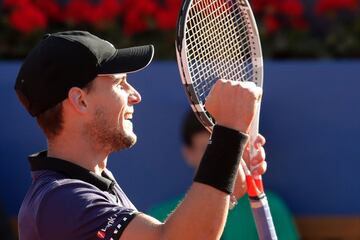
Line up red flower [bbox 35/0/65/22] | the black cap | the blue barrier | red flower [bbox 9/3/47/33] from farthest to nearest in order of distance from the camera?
red flower [bbox 35/0/65/22]
red flower [bbox 9/3/47/33]
the blue barrier
the black cap

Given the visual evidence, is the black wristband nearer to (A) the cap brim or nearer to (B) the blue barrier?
(A) the cap brim

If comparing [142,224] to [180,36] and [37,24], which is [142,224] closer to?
[180,36]

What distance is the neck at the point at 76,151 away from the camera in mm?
3209

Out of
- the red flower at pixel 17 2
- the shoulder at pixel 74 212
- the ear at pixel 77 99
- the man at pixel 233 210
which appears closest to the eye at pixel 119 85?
the ear at pixel 77 99

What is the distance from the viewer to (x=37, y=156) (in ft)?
10.6

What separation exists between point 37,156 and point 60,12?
9.02ft

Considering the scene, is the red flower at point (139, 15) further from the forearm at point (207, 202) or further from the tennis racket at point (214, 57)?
the forearm at point (207, 202)

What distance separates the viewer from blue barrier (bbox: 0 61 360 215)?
560 centimetres

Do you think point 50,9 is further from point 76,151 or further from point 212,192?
point 212,192

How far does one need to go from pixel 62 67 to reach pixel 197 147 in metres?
2.27

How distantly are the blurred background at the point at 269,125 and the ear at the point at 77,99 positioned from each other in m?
2.33

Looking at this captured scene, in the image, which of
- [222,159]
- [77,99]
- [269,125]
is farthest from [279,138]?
[222,159]

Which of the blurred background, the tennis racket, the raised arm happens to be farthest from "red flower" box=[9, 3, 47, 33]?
the raised arm

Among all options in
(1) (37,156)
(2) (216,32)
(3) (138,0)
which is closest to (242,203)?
(3) (138,0)
